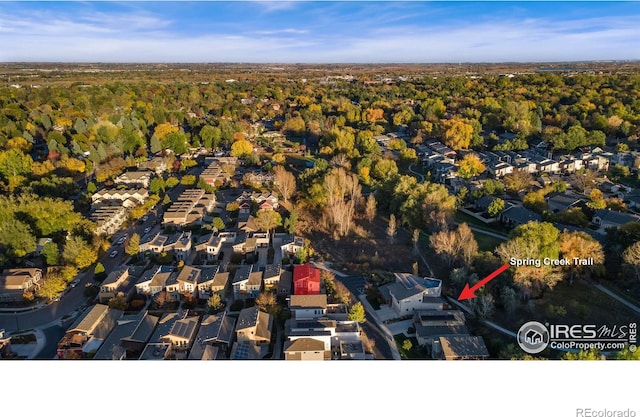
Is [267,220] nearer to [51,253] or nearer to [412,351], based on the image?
[51,253]

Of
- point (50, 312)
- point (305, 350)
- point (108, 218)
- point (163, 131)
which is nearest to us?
point (305, 350)

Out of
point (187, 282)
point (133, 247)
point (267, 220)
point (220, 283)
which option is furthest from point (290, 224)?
point (133, 247)

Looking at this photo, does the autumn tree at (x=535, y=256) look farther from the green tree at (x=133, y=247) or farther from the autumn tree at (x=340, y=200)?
the green tree at (x=133, y=247)

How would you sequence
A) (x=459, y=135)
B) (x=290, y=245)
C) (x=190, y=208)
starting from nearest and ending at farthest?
(x=290, y=245) < (x=190, y=208) < (x=459, y=135)

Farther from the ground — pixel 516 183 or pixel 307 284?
pixel 516 183

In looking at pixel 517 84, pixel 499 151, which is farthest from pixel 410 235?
pixel 517 84

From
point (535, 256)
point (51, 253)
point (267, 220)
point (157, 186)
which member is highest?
point (535, 256)
